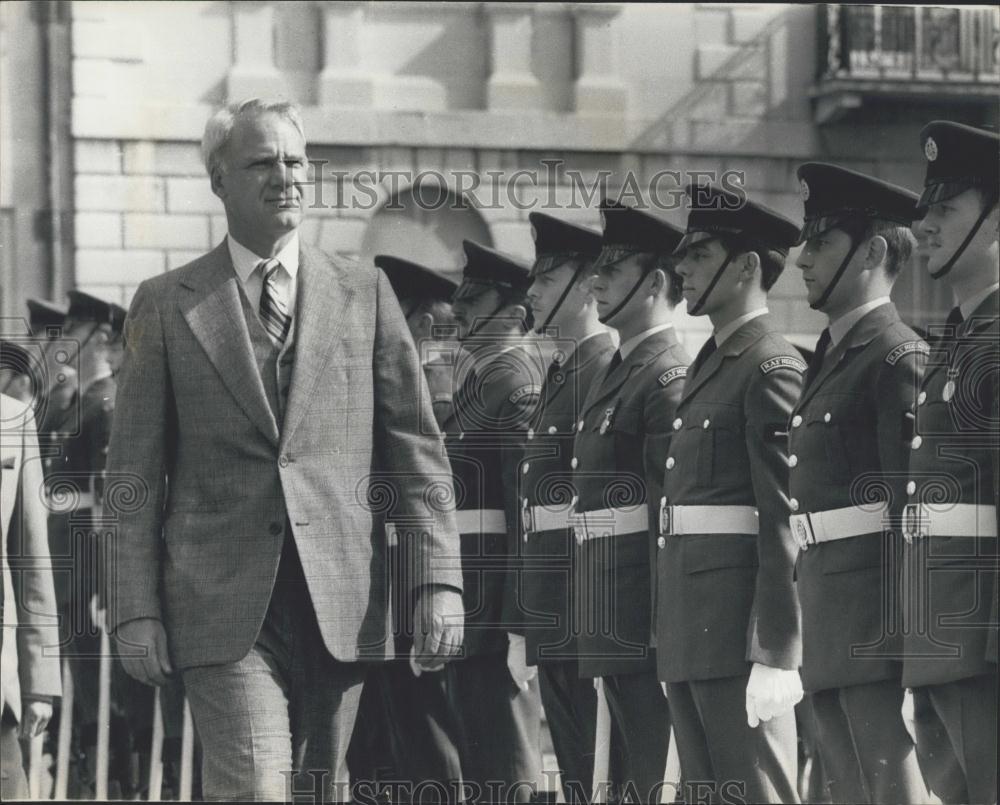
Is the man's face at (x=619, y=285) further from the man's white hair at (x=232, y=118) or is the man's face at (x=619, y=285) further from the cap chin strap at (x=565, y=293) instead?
the man's white hair at (x=232, y=118)

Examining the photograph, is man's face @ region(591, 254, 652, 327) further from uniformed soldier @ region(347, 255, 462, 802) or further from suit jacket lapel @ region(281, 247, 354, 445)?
suit jacket lapel @ region(281, 247, 354, 445)

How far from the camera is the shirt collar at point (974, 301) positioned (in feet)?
19.0

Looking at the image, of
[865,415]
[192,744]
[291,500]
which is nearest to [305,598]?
[291,500]

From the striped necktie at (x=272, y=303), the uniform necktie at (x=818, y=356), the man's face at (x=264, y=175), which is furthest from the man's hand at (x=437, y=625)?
the uniform necktie at (x=818, y=356)

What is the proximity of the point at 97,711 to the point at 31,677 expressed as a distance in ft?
5.12

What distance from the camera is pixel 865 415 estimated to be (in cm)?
612

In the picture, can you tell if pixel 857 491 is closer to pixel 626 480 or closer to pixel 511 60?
pixel 626 480

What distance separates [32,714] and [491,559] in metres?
1.53

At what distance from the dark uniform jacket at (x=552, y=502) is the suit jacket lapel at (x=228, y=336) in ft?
4.96

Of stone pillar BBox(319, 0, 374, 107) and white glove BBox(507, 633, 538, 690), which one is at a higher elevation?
stone pillar BBox(319, 0, 374, 107)

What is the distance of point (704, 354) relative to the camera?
663 cm

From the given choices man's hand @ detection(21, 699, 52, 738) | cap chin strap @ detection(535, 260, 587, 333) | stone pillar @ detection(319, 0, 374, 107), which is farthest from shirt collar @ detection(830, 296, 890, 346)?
man's hand @ detection(21, 699, 52, 738)

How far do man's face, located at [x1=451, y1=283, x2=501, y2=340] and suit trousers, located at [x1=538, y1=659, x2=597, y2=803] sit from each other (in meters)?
1.31

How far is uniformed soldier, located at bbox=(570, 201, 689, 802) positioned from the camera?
6.88 meters
